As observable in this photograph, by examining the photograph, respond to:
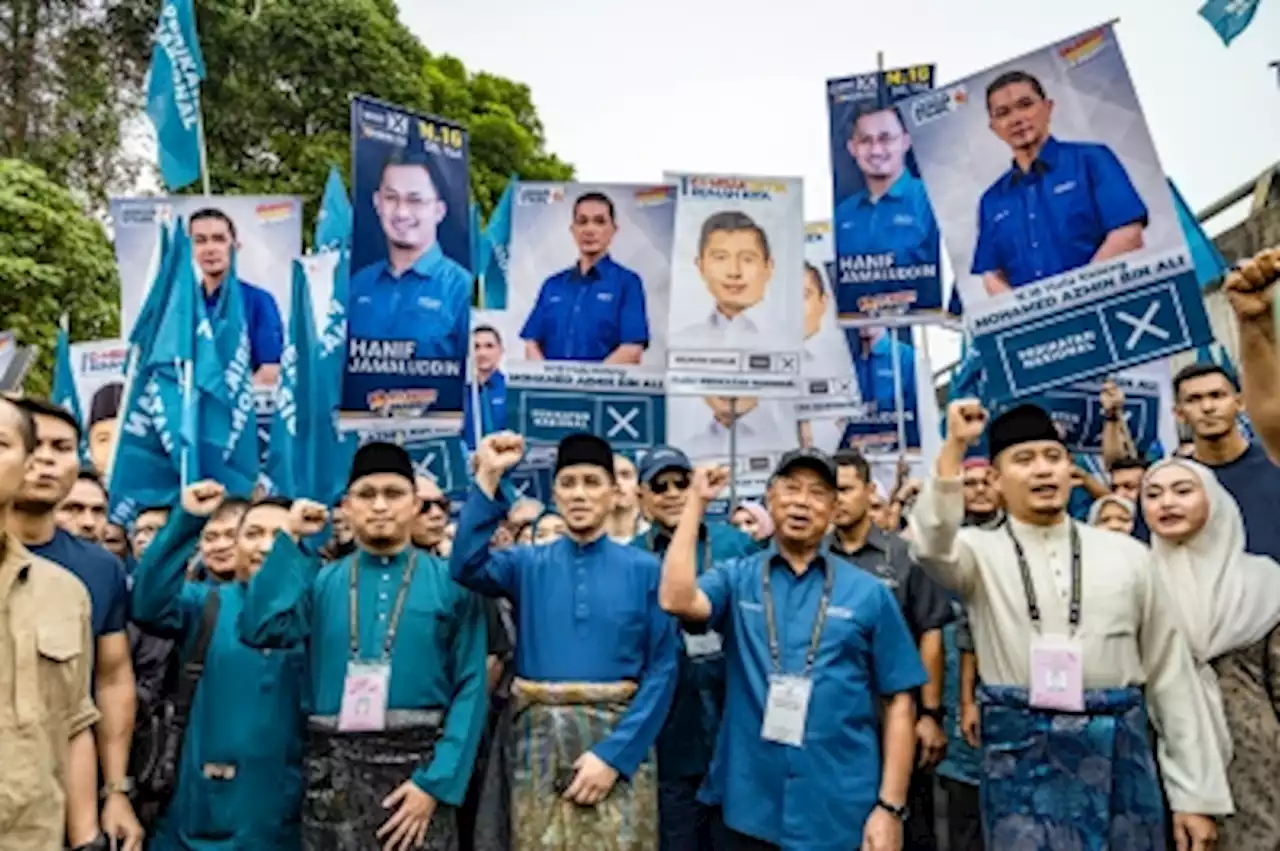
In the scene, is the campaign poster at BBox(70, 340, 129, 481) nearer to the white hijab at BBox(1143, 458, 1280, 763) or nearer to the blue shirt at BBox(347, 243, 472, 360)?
the blue shirt at BBox(347, 243, 472, 360)

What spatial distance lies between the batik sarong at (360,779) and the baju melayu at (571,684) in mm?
225

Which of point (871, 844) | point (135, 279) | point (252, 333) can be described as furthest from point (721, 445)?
point (871, 844)

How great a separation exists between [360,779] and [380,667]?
1.07 ft

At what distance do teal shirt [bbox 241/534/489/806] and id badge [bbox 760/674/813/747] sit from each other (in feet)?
2.89

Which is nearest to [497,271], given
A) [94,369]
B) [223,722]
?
[94,369]

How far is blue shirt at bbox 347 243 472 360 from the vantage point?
20.3 ft

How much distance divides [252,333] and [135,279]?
118cm

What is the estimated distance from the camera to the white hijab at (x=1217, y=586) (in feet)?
12.0

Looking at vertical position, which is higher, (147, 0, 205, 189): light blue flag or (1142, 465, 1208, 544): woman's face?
(147, 0, 205, 189): light blue flag

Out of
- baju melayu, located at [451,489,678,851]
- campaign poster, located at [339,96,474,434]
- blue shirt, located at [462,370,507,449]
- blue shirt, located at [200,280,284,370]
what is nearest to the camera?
baju melayu, located at [451,489,678,851]

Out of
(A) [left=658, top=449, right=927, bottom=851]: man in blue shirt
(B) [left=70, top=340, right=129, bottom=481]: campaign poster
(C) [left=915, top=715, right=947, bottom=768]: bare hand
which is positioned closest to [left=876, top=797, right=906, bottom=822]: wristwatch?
(A) [left=658, top=449, right=927, bottom=851]: man in blue shirt

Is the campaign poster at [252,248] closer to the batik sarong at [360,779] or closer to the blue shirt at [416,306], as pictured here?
the blue shirt at [416,306]

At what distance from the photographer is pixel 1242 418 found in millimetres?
5809

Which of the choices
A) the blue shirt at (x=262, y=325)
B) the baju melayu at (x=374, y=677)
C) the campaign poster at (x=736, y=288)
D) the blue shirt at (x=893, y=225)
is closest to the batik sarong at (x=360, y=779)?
the baju melayu at (x=374, y=677)
